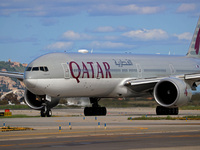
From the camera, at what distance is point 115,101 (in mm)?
63188

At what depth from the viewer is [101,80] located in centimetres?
4400

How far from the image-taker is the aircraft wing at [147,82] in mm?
43778

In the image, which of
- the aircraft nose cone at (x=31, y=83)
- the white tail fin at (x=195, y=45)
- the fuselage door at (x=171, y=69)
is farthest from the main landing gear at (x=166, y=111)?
the white tail fin at (x=195, y=45)

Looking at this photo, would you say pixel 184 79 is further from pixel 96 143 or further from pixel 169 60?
pixel 96 143

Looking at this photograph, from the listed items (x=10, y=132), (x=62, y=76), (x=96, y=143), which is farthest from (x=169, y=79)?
(x=96, y=143)

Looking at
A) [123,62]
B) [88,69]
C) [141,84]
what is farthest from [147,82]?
[88,69]

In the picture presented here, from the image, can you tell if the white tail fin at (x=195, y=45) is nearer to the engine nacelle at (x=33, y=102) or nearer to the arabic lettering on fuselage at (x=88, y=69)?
the arabic lettering on fuselage at (x=88, y=69)

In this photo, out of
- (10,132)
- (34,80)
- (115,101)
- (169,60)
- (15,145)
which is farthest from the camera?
(115,101)

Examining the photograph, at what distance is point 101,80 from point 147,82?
381 centimetres

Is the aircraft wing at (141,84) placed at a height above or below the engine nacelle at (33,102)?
above

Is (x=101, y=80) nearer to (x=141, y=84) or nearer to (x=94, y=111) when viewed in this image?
(x=141, y=84)

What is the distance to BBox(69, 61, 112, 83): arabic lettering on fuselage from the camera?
138 ft

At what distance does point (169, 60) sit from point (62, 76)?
13579 mm

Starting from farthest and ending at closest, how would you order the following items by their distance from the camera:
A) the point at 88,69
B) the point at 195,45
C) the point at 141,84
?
the point at 195,45
the point at 141,84
the point at 88,69
